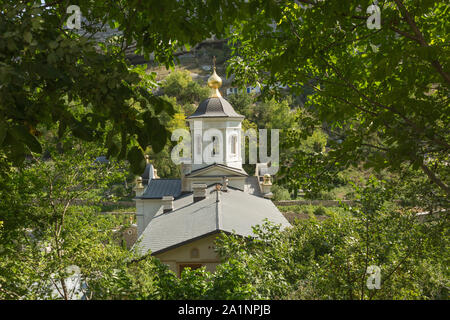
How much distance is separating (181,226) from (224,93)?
61291 mm

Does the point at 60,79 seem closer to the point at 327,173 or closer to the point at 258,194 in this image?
the point at 327,173

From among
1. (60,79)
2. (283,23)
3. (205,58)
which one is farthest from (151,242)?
(205,58)

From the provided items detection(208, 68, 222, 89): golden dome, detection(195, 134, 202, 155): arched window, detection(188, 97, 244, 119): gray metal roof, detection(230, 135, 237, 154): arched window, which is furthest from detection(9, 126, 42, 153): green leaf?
detection(208, 68, 222, 89): golden dome

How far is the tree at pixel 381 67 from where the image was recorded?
12.5ft

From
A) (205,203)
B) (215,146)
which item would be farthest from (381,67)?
(215,146)

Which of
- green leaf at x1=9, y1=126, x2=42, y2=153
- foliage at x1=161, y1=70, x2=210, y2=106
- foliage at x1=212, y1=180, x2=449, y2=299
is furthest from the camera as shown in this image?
foliage at x1=161, y1=70, x2=210, y2=106

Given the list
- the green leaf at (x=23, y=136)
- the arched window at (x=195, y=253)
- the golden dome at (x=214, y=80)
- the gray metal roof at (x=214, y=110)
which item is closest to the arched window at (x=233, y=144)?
the gray metal roof at (x=214, y=110)

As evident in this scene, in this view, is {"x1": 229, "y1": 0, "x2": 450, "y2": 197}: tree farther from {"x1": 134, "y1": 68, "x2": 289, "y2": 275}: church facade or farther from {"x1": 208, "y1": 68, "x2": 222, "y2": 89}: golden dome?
{"x1": 208, "y1": 68, "x2": 222, "y2": 89}: golden dome

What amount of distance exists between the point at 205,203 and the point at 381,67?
14.7 meters

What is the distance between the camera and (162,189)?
2631 centimetres

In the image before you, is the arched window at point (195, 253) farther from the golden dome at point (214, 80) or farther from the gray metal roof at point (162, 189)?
the golden dome at point (214, 80)

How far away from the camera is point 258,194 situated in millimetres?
27047

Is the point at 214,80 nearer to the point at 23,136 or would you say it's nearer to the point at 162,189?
Answer: the point at 162,189

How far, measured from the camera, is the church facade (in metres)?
13.4
